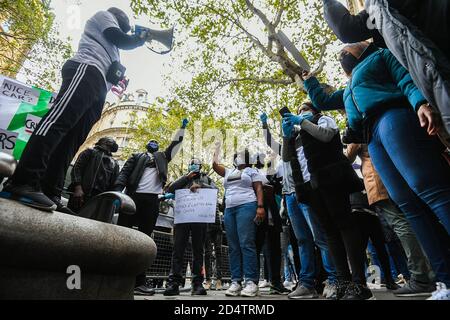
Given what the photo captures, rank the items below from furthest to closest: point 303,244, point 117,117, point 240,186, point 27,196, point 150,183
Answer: point 117,117 < point 150,183 < point 240,186 < point 303,244 < point 27,196

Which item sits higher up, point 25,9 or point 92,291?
point 25,9

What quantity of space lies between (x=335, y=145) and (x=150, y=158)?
276 centimetres

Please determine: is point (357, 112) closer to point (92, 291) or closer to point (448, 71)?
point (448, 71)

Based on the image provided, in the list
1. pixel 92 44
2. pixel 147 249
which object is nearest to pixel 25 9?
pixel 92 44

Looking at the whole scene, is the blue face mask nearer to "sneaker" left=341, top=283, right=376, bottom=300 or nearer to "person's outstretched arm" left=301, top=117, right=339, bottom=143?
"person's outstretched arm" left=301, top=117, right=339, bottom=143

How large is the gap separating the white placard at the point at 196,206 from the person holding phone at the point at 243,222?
22 cm

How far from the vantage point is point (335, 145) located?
2607 mm

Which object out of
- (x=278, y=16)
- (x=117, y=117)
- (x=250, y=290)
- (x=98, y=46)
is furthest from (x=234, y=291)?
(x=117, y=117)

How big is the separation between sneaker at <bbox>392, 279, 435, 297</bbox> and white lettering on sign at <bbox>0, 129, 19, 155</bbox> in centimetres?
524

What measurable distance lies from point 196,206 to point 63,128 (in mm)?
2277

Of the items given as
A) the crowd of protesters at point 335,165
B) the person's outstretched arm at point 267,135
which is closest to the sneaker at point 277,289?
the crowd of protesters at point 335,165

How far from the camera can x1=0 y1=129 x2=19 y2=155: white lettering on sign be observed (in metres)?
3.99

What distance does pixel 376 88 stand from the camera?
1863mm

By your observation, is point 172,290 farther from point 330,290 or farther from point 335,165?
point 335,165
